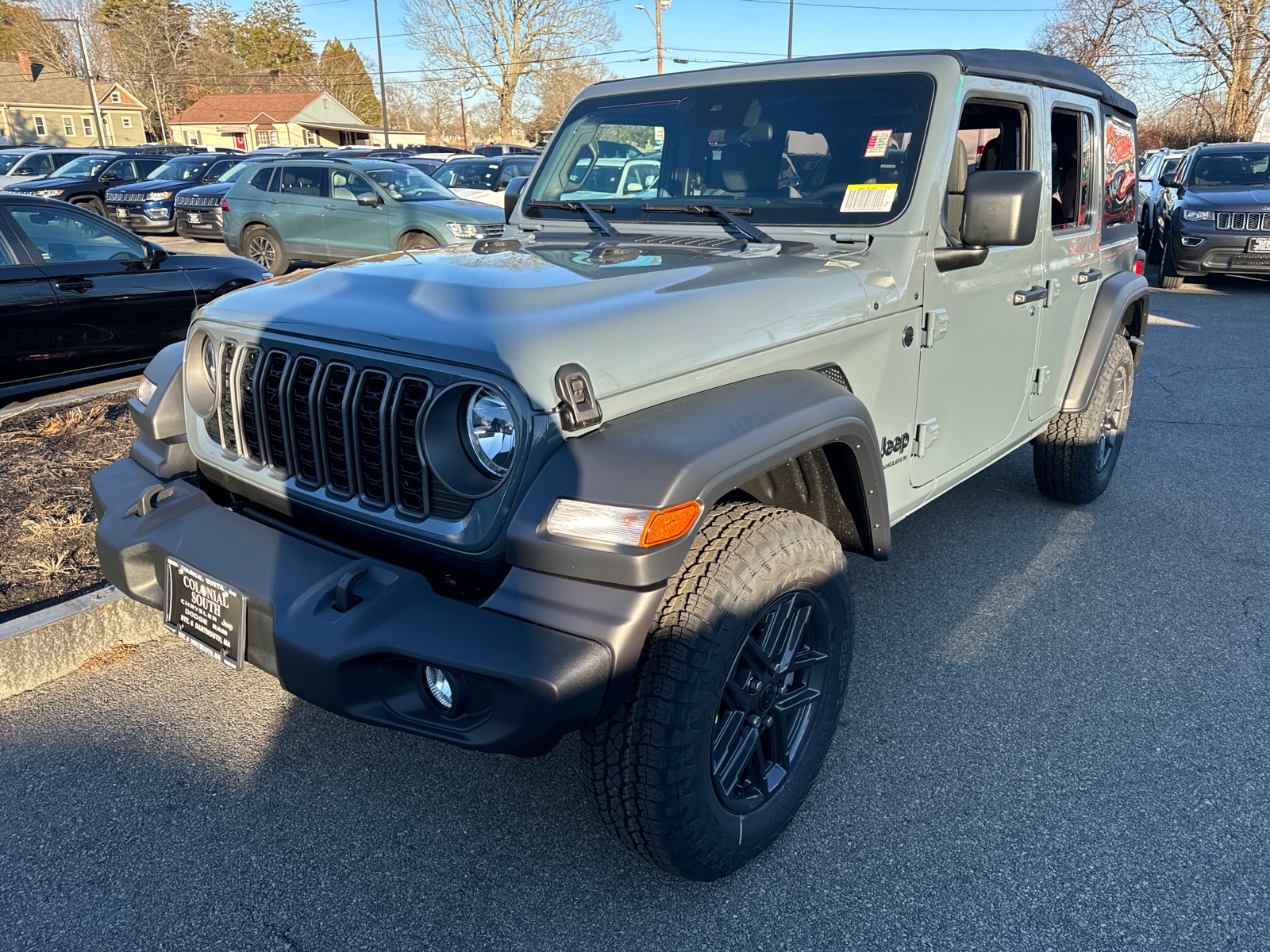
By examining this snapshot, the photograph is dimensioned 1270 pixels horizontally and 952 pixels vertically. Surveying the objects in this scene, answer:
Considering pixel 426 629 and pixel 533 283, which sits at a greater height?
pixel 533 283

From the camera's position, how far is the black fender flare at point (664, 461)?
1.83 meters

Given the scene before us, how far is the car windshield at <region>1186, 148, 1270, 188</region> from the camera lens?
1222 cm

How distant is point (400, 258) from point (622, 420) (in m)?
1.13

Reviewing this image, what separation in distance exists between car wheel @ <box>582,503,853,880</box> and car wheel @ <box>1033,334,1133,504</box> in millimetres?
2463

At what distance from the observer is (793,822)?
8.34ft

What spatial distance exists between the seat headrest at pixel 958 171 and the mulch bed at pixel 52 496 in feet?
10.8

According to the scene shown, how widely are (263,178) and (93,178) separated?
886 centimetres

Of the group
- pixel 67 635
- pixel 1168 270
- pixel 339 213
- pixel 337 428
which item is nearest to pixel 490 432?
pixel 337 428

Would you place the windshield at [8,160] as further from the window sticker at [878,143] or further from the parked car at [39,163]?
the window sticker at [878,143]

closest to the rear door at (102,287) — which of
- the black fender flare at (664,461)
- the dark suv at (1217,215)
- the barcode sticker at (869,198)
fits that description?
the barcode sticker at (869,198)

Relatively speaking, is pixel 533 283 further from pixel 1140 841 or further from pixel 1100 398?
pixel 1100 398

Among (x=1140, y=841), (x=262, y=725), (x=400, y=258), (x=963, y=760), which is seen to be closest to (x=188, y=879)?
(x=262, y=725)

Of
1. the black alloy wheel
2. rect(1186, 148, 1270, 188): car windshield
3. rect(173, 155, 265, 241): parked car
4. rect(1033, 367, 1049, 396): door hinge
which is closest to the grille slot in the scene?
the black alloy wheel

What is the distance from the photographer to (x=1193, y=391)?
7.24 m
